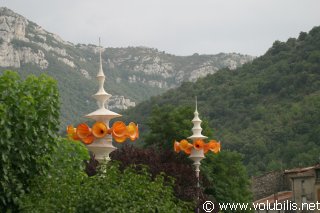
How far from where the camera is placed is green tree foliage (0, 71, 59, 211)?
47.4 feet

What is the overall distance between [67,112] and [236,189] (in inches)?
3365

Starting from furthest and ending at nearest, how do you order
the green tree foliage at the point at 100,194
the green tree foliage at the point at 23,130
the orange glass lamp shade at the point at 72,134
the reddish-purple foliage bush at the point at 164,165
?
the reddish-purple foliage bush at the point at 164,165 < the orange glass lamp shade at the point at 72,134 < the green tree foliage at the point at 23,130 < the green tree foliage at the point at 100,194

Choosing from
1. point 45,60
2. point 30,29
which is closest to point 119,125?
point 45,60

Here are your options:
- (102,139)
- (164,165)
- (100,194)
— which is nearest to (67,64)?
(164,165)

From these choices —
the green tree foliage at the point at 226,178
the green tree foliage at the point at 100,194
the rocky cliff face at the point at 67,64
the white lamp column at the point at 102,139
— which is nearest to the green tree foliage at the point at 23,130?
the green tree foliage at the point at 100,194

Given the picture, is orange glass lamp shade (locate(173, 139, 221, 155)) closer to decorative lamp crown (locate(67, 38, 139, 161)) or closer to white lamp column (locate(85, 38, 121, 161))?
white lamp column (locate(85, 38, 121, 161))

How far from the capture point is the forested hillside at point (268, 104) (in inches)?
2579

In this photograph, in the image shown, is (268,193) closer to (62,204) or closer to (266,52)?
(266,52)

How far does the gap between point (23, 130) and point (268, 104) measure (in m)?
66.1

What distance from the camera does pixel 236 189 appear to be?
114 ft

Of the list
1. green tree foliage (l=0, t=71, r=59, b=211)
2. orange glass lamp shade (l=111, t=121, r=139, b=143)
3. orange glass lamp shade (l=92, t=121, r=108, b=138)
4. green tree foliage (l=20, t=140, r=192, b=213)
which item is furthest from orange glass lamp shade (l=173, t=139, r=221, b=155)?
green tree foliage (l=20, t=140, r=192, b=213)

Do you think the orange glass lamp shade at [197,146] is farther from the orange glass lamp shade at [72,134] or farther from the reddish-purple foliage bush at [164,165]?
the orange glass lamp shade at [72,134]

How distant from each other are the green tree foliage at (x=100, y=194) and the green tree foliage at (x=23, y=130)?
0.35 m

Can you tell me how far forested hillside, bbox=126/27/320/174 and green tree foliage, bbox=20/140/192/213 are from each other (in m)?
43.8
